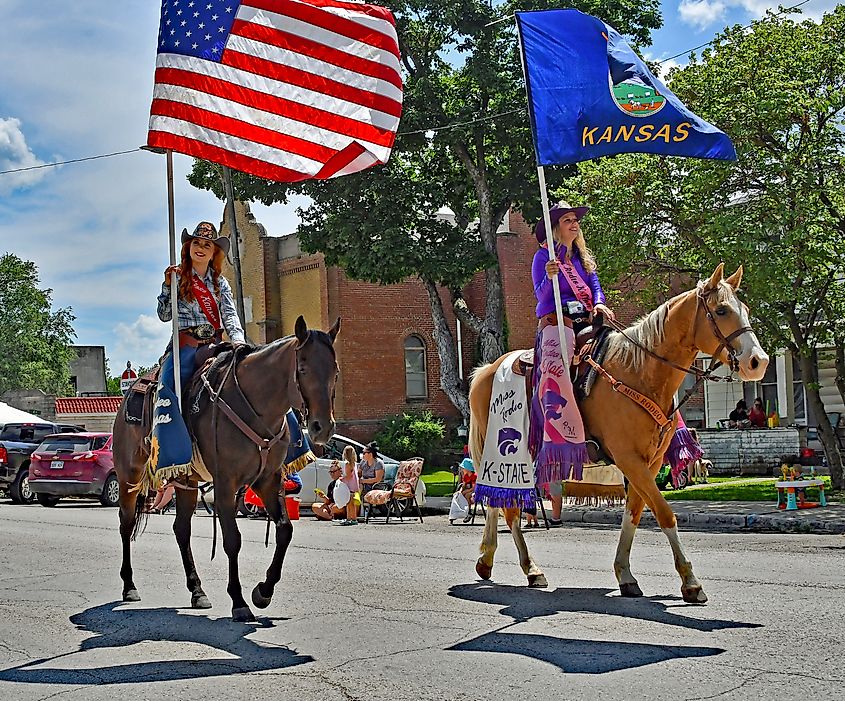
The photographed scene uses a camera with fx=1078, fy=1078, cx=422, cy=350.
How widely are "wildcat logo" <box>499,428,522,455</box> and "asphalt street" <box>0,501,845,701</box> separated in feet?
4.15

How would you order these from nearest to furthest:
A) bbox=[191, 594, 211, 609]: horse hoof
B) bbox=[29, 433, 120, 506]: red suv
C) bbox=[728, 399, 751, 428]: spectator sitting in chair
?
bbox=[191, 594, 211, 609]: horse hoof
bbox=[29, 433, 120, 506]: red suv
bbox=[728, 399, 751, 428]: spectator sitting in chair

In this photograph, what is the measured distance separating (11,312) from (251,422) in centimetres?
6018

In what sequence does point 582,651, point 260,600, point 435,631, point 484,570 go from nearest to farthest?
1. point 582,651
2. point 435,631
3. point 260,600
4. point 484,570

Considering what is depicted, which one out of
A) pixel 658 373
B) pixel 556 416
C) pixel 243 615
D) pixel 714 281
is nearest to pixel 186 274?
pixel 243 615

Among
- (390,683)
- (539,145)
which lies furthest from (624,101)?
(390,683)

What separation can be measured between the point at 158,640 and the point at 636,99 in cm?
635

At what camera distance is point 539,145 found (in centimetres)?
1004

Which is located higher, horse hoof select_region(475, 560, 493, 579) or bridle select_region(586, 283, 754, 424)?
bridle select_region(586, 283, 754, 424)

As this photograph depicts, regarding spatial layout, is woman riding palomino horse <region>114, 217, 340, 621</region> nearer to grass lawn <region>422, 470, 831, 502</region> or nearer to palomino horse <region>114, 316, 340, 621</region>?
palomino horse <region>114, 316, 340, 621</region>

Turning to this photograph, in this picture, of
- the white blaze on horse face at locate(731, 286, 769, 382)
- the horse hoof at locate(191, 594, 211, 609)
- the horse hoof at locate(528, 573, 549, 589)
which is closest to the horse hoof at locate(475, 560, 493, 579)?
the horse hoof at locate(528, 573, 549, 589)

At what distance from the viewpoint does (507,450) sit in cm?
1001

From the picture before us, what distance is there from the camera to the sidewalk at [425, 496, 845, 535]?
16.8 metres

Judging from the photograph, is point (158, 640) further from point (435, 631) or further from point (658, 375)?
point (658, 375)

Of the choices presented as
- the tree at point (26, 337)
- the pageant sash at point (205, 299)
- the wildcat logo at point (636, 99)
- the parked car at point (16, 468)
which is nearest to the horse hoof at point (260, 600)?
the pageant sash at point (205, 299)
